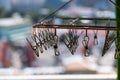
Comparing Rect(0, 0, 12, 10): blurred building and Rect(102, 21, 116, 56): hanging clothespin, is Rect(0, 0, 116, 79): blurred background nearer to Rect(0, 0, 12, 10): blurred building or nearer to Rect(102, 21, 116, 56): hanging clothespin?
Rect(0, 0, 12, 10): blurred building

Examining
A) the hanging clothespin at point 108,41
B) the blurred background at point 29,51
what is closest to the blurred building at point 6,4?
the blurred background at point 29,51

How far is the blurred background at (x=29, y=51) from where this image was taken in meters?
1.55

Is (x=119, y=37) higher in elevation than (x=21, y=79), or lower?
higher

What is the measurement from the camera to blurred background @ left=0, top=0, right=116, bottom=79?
5.09 ft

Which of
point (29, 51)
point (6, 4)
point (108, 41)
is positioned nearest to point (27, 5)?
point (6, 4)

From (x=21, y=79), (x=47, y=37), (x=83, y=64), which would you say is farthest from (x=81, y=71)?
(x=47, y=37)

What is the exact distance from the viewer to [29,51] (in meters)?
1.55

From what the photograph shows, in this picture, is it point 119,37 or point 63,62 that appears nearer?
point 119,37

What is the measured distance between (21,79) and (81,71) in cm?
30

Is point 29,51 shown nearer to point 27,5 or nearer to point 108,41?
point 27,5

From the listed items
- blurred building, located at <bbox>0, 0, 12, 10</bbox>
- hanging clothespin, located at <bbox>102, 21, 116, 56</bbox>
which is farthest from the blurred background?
hanging clothespin, located at <bbox>102, 21, 116, 56</bbox>

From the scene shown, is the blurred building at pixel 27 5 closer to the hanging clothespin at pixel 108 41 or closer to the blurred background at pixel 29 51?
the blurred background at pixel 29 51

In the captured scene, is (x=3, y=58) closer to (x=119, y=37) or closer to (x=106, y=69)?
(x=106, y=69)

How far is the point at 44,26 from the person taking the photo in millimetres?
678
